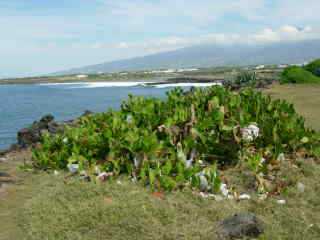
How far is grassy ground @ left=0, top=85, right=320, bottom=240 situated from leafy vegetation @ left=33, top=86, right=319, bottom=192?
0.44 meters

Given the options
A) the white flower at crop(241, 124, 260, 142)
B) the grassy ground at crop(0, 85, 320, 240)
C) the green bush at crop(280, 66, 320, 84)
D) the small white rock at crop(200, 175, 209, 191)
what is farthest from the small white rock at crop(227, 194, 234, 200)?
the green bush at crop(280, 66, 320, 84)

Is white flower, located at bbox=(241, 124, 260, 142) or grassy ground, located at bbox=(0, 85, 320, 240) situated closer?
grassy ground, located at bbox=(0, 85, 320, 240)

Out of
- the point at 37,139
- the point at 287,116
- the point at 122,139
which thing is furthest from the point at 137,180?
the point at 37,139

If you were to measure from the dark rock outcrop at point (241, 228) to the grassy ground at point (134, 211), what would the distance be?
0.13 meters

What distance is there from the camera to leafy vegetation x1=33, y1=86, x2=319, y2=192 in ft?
25.9

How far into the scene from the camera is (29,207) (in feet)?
22.2

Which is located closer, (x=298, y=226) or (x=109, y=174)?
(x=298, y=226)

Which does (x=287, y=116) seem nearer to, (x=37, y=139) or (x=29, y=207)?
(x=29, y=207)

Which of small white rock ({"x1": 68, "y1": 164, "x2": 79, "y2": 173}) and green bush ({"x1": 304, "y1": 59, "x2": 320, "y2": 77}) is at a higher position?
green bush ({"x1": 304, "y1": 59, "x2": 320, "y2": 77})

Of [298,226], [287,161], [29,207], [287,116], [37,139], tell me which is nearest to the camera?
[298,226]

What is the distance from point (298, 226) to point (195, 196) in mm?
1773

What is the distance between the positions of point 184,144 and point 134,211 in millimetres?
2924

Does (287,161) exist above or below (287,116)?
below

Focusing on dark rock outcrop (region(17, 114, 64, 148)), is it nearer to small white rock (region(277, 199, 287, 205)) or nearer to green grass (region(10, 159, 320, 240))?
green grass (region(10, 159, 320, 240))
